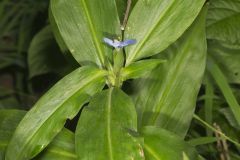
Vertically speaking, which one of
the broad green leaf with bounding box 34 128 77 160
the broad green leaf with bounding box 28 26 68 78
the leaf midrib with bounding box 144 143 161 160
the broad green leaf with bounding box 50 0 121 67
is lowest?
the broad green leaf with bounding box 28 26 68 78

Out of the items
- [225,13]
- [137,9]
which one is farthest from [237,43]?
[137,9]

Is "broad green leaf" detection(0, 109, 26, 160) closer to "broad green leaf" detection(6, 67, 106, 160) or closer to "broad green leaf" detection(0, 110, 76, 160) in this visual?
"broad green leaf" detection(0, 110, 76, 160)

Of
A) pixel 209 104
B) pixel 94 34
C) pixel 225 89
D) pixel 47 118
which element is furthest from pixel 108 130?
pixel 209 104

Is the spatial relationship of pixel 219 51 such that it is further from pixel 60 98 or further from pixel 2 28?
pixel 2 28

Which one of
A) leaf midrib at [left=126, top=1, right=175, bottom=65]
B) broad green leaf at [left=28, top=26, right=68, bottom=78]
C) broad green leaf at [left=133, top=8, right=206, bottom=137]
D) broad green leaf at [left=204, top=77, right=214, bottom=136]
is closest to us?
leaf midrib at [left=126, top=1, right=175, bottom=65]

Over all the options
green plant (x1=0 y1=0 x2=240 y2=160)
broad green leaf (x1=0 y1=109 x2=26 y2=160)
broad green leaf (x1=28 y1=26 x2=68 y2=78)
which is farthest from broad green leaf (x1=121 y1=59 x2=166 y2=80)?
broad green leaf (x1=28 y1=26 x2=68 y2=78)

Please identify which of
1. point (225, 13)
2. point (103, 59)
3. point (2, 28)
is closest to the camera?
point (103, 59)

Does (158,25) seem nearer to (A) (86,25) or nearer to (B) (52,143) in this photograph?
(A) (86,25)
